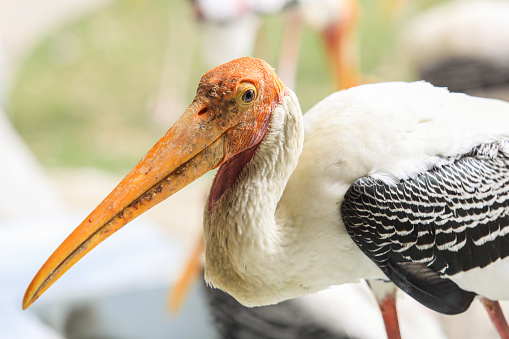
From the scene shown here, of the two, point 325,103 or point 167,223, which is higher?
point 167,223

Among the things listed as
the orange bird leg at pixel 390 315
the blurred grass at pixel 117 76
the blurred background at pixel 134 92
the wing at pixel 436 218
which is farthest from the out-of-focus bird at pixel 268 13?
the wing at pixel 436 218

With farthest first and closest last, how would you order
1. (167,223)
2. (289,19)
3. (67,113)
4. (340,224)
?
(67,113) → (289,19) → (167,223) → (340,224)

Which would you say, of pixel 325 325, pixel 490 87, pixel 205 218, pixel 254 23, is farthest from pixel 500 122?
pixel 254 23

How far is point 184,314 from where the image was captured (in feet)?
5.06

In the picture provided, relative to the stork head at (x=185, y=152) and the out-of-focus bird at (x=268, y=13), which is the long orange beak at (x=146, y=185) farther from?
the out-of-focus bird at (x=268, y=13)

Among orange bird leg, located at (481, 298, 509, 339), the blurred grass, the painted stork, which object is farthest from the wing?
the blurred grass

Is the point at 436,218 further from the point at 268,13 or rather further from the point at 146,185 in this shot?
the point at 268,13

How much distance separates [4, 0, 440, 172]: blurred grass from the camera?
3.14 m

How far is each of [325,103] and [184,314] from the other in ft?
2.93

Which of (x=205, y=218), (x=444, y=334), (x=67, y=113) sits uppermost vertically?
(x=67, y=113)

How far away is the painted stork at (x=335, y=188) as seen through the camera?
664mm

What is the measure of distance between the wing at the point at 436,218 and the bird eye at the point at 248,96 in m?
0.14

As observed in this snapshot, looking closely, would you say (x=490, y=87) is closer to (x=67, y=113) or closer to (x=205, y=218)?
(x=205, y=218)

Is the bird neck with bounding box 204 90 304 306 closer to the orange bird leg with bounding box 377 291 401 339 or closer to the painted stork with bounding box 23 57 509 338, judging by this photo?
the painted stork with bounding box 23 57 509 338
